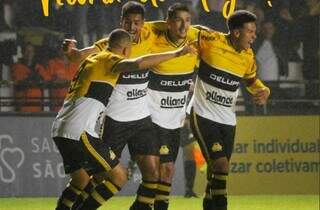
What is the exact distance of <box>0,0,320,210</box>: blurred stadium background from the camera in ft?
55.4

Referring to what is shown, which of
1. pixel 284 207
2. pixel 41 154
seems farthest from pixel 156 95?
pixel 41 154

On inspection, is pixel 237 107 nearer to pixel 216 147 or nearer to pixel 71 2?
pixel 71 2

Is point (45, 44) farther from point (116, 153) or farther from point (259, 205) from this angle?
point (116, 153)

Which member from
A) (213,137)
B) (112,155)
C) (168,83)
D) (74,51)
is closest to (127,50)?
(112,155)

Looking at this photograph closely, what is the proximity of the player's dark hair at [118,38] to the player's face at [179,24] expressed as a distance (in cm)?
113

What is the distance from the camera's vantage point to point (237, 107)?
17.6 meters

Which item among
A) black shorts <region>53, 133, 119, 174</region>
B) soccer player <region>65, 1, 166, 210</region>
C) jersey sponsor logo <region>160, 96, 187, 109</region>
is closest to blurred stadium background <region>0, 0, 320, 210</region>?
jersey sponsor logo <region>160, 96, 187, 109</region>

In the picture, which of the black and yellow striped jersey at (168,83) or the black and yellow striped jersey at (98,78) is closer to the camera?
the black and yellow striped jersey at (98,78)

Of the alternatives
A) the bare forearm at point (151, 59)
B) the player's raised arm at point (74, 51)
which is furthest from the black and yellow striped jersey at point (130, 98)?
the bare forearm at point (151, 59)

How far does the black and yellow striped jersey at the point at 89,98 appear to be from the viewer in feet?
35.6

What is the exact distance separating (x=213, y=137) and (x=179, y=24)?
1182mm

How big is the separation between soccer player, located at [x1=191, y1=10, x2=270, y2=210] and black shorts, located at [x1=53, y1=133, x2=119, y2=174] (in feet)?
4.80

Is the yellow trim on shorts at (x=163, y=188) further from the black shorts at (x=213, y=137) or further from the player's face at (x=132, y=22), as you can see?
the player's face at (x=132, y=22)

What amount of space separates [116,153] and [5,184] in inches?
210
